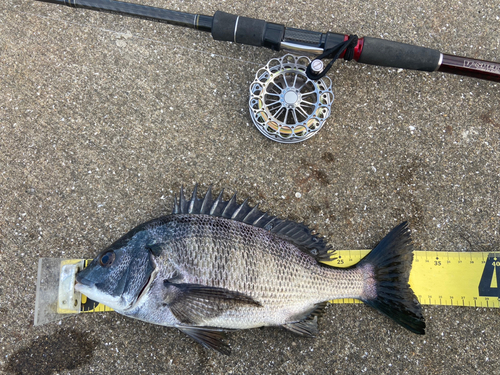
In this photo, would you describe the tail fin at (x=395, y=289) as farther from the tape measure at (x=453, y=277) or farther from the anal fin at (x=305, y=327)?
the anal fin at (x=305, y=327)

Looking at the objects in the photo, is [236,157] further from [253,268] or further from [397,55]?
[397,55]

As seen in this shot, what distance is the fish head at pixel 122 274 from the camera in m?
1.96

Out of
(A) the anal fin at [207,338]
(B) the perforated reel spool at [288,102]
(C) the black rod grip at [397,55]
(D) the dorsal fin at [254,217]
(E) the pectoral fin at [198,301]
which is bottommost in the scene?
(A) the anal fin at [207,338]

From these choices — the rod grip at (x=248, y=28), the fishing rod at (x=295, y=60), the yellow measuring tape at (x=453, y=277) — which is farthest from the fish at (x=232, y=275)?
the rod grip at (x=248, y=28)

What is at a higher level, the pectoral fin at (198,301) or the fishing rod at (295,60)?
the fishing rod at (295,60)

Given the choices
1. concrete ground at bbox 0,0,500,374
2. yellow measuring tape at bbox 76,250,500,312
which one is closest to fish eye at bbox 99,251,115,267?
concrete ground at bbox 0,0,500,374

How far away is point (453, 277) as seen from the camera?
2.47m

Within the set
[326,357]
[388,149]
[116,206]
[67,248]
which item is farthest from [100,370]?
[388,149]

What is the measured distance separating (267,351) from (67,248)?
1755 millimetres

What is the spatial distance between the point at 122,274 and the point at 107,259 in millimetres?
146

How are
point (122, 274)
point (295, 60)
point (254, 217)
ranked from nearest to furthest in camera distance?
1. point (122, 274)
2. point (254, 217)
3. point (295, 60)

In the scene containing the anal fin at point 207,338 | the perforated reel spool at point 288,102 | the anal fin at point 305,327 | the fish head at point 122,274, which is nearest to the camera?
the fish head at point 122,274

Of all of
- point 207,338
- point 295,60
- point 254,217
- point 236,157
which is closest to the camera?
point 207,338

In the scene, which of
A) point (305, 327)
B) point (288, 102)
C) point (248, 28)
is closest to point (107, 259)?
point (305, 327)
